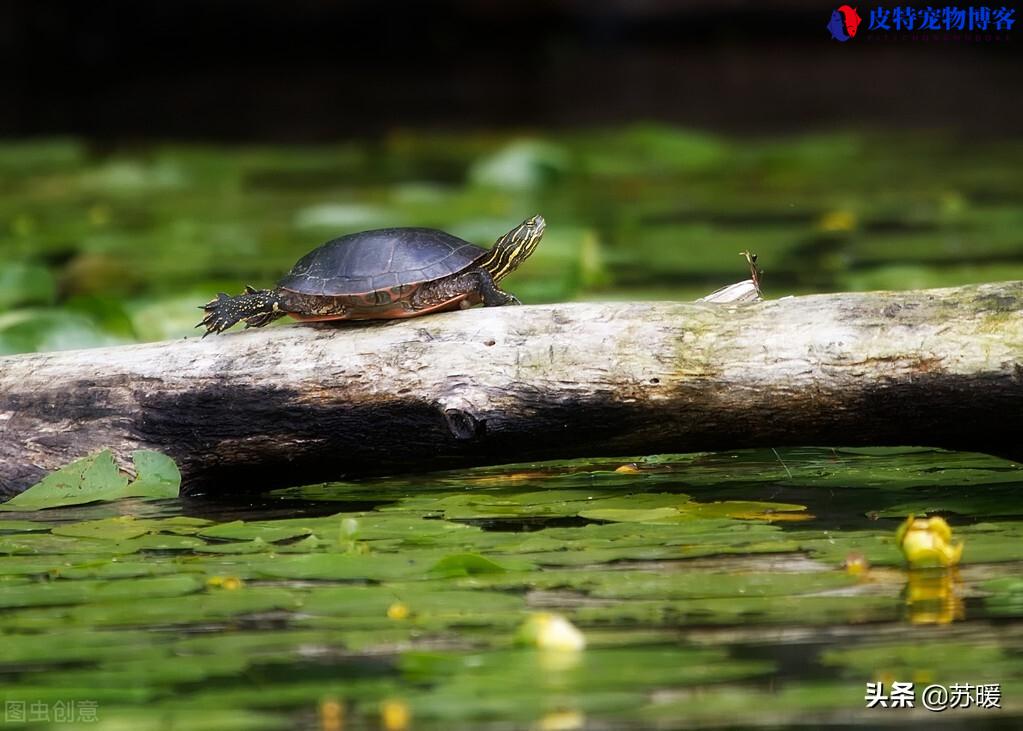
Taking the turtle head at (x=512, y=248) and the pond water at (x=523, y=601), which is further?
the turtle head at (x=512, y=248)

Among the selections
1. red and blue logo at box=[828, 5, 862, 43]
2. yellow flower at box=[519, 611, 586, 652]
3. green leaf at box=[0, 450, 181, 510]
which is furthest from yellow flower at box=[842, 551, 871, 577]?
red and blue logo at box=[828, 5, 862, 43]

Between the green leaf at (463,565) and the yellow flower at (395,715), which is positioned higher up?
the green leaf at (463,565)

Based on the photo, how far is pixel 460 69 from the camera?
478 inches

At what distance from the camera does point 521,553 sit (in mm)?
1935

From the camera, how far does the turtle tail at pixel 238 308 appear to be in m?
2.42

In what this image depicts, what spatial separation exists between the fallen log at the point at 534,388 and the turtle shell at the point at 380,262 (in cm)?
7

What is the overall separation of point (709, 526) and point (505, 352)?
0.38 metres

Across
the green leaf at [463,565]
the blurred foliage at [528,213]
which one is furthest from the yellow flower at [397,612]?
the blurred foliage at [528,213]

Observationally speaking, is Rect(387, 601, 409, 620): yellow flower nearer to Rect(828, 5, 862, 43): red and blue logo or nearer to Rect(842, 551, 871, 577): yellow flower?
Rect(842, 551, 871, 577): yellow flower

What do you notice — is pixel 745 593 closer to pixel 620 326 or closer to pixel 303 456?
pixel 620 326

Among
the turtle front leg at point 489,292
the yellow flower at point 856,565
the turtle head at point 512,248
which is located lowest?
the yellow flower at point 856,565

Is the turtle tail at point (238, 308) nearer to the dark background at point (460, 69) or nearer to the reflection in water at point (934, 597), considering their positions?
the reflection in water at point (934, 597)

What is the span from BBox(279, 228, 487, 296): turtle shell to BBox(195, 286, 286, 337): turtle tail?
0.16ft

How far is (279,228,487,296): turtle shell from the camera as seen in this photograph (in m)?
2.30
